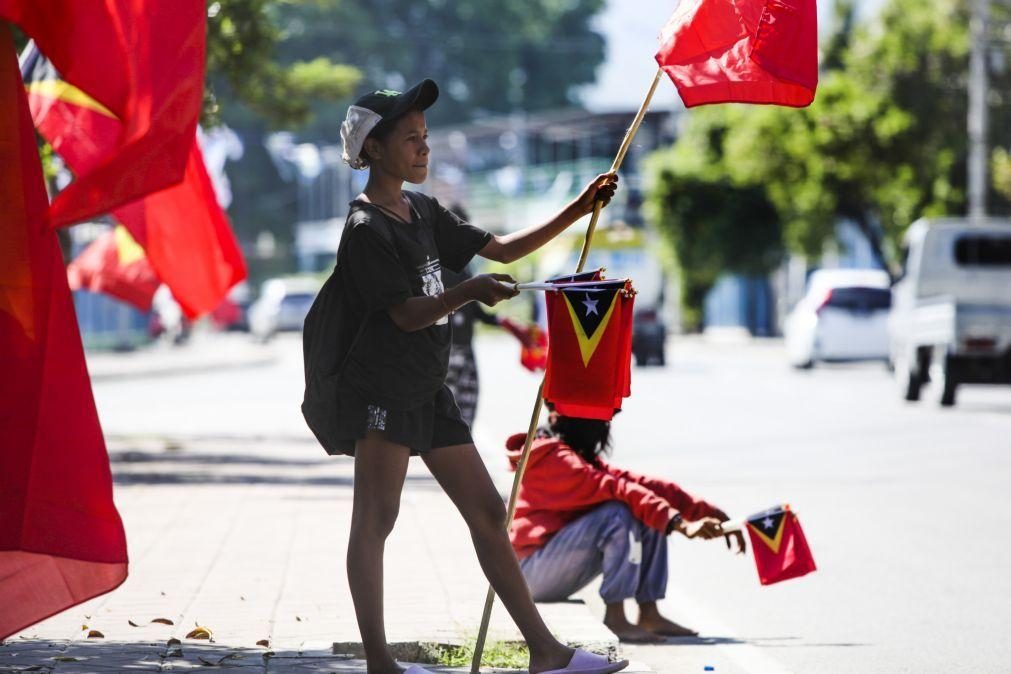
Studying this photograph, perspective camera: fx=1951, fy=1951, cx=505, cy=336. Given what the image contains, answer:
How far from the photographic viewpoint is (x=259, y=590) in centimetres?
812

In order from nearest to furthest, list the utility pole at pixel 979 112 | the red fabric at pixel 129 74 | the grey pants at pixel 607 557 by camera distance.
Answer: the red fabric at pixel 129 74 → the grey pants at pixel 607 557 → the utility pole at pixel 979 112

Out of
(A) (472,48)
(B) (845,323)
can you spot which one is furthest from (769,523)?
(A) (472,48)

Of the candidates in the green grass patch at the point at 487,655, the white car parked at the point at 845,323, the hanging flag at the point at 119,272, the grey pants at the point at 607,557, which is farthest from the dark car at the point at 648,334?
the green grass patch at the point at 487,655

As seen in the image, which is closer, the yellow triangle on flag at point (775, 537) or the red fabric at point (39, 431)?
the red fabric at point (39, 431)

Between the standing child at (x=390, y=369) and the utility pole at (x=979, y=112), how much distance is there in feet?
91.7

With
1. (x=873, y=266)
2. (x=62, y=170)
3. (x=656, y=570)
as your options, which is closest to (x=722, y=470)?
(x=62, y=170)

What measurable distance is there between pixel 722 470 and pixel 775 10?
889cm

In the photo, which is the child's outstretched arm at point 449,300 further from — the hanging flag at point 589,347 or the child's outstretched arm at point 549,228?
the child's outstretched arm at point 549,228

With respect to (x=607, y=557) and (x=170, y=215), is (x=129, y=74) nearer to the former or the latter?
(x=607, y=557)

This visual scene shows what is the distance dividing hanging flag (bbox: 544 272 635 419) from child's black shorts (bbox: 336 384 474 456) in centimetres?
35

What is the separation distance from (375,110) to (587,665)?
1721 millimetres

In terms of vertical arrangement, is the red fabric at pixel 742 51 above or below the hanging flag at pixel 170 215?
above

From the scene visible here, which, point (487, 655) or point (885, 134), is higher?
point (885, 134)

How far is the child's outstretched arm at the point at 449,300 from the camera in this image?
17.4 ft
